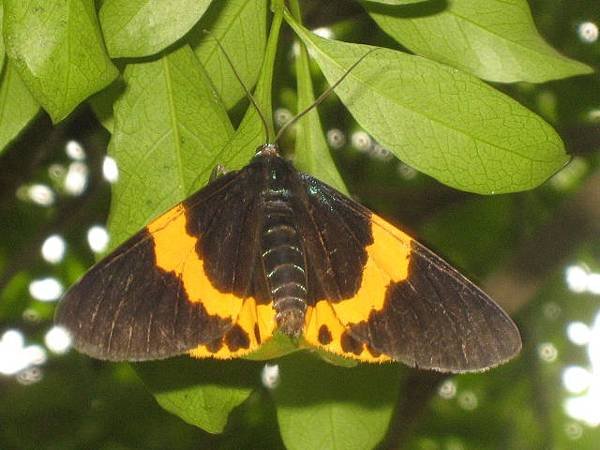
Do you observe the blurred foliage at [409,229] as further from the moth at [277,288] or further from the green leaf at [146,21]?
the green leaf at [146,21]

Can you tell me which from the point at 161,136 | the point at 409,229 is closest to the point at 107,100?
the point at 161,136

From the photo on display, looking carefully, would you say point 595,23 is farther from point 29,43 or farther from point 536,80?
point 29,43

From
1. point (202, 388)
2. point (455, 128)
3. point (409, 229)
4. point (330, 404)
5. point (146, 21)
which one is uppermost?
point (146, 21)

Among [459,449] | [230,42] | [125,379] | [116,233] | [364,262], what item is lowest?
[459,449]

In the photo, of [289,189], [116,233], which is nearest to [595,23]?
[289,189]

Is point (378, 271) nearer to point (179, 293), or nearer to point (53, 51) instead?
point (179, 293)

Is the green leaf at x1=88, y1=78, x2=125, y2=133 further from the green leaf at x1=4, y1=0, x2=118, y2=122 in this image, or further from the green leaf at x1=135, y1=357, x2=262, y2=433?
the green leaf at x1=135, y1=357, x2=262, y2=433
